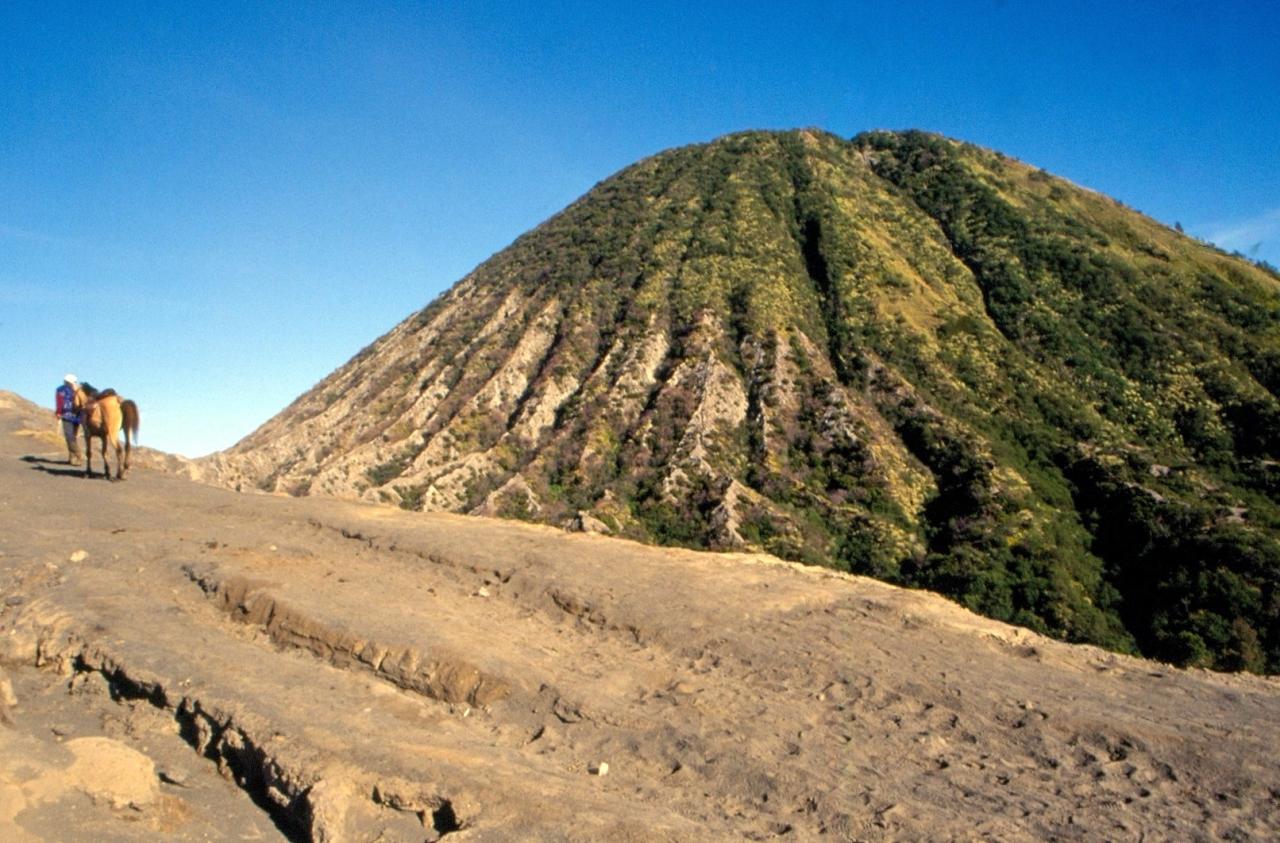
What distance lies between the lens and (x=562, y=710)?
7.84 m

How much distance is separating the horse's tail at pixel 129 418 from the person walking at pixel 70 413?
89.5 inches

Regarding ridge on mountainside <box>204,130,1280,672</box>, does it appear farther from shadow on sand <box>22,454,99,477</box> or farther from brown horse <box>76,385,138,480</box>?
brown horse <box>76,385,138,480</box>

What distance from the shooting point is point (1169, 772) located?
276 inches

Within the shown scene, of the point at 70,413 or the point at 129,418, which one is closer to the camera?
the point at 129,418

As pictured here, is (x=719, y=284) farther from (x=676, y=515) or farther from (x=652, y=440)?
(x=676, y=515)

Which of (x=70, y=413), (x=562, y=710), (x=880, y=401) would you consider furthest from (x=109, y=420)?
(x=880, y=401)

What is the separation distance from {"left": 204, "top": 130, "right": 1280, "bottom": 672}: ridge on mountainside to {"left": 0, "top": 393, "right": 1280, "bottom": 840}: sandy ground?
21353 mm

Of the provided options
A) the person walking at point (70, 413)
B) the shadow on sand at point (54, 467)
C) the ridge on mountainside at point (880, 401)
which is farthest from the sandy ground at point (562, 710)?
the ridge on mountainside at point (880, 401)

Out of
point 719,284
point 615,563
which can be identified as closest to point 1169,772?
point 615,563

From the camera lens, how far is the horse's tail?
Answer: 17188 mm

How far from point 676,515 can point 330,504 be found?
95.3 feet

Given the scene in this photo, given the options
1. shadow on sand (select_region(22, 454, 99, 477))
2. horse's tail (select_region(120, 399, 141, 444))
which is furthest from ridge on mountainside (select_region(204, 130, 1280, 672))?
Answer: horse's tail (select_region(120, 399, 141, 444))

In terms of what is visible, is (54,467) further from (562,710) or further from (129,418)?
(562,710)

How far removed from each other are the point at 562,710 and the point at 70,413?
675 inches
